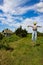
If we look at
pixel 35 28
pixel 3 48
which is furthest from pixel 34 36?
pixel 3 48

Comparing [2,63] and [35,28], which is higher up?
[35,28]

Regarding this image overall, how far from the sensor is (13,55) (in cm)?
1320

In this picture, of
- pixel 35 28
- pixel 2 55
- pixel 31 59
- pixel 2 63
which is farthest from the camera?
pixel 35 28

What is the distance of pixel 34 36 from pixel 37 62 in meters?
9.05

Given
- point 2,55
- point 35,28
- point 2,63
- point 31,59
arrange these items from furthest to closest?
point 35,28 → point 2,55 → point 31,59 → point 2,63

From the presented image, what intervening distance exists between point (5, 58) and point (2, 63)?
1234 millimetres

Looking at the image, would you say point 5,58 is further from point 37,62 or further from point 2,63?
point 37,62

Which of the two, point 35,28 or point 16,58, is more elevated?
point 35,28

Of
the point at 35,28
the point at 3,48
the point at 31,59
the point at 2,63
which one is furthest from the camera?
the point at 35,28

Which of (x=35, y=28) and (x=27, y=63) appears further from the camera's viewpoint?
(x=35, y=28)

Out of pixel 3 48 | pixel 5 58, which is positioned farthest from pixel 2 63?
pixel 3 48

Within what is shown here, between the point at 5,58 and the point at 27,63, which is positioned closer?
the point at 27,63

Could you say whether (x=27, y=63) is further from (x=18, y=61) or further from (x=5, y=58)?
(x=5, y=58)

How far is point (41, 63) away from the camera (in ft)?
36.4
